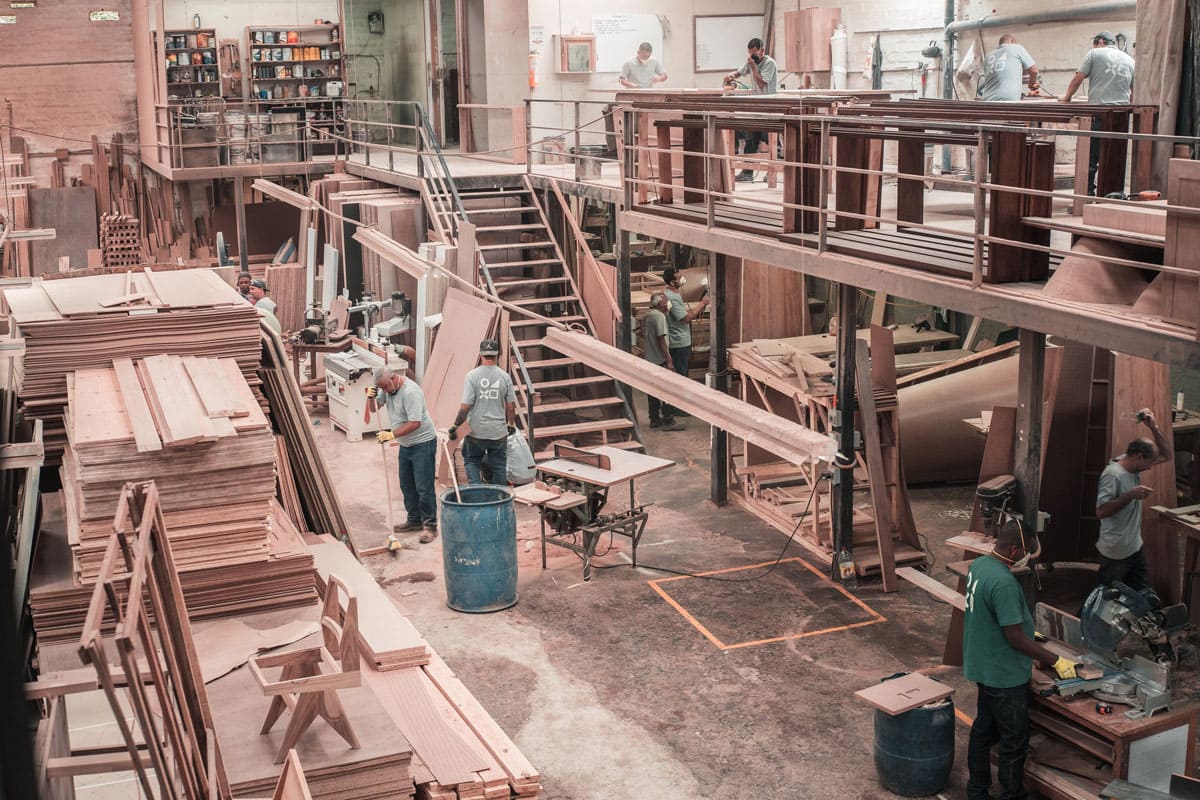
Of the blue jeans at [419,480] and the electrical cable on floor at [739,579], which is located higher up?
the blue jeans at [419,480]

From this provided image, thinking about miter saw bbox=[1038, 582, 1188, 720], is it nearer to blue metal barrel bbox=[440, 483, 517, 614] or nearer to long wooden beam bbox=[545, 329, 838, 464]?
long wooden beam bbox=[545, 329, 838, 464]

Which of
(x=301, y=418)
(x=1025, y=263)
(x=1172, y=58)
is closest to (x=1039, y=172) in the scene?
(x=1025, y=263)

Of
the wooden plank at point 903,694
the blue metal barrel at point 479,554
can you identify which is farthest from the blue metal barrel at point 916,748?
the blue metal barrel at point 479,554

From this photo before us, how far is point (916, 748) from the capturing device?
7.56m

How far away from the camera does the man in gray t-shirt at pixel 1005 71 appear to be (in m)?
13.1

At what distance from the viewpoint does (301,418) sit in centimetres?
772

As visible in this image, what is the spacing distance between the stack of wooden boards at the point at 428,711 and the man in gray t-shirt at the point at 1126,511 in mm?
4652

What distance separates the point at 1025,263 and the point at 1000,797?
334cm

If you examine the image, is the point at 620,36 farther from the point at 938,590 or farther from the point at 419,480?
the point at 938,590

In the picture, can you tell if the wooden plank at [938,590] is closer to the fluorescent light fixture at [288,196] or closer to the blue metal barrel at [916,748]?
the blue metal barrel at [916,748]

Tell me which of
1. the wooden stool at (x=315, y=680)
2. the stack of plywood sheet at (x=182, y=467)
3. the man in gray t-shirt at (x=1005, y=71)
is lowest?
the wooden stool at (x=315, y=680)

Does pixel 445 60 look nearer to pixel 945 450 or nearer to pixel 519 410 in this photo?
pixel 519 410

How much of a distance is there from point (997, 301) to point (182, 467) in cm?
497

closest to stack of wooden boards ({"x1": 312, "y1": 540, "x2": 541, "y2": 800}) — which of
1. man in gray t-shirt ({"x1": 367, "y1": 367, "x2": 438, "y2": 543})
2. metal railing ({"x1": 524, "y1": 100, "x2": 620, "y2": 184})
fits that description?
man in gray t-shirt ({"x1": 367, "y1": 367, "x2": 438, "y2": 543})
